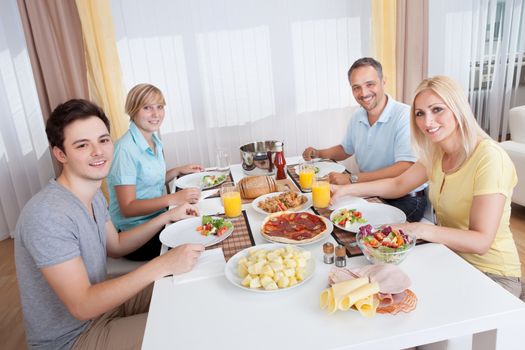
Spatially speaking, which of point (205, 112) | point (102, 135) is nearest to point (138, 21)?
point (205, 112)

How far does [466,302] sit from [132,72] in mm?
3070

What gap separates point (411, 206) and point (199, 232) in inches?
43.9

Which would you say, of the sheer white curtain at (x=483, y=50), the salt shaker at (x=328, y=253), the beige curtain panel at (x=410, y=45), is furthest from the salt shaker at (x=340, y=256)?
the sheer white curtain at (x=483, y=50)

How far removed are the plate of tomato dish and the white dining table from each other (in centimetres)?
29

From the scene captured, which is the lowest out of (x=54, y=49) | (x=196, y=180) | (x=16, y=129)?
(x=196, y=180)

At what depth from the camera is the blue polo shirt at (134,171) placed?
2020 millimetres

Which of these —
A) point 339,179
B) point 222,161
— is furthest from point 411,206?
point 222,161

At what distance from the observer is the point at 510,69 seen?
4.07m

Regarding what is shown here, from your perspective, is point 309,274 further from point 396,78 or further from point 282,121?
point 396,78

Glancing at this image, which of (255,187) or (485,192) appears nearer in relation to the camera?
(485,192)

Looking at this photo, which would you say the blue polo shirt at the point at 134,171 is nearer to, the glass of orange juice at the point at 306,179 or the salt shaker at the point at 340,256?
the glass of orange juice at the point at 306,179

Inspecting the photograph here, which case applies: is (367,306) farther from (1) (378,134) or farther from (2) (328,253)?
(1) (378,134)

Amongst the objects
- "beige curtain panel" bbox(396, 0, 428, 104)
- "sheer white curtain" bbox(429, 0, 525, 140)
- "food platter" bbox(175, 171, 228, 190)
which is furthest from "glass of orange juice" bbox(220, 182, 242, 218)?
"sheer white curtain" bbox(429, 0, 525, 140)

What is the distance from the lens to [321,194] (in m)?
1.65
